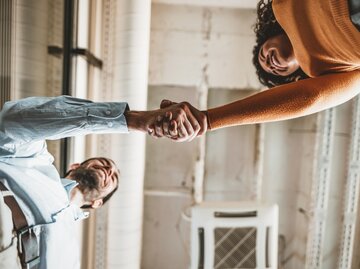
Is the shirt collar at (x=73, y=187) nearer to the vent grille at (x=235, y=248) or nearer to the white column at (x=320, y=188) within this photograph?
the vent grille at (x=235, y=248)

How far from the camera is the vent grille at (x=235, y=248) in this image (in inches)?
70.5

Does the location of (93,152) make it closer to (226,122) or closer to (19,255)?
(19,255)

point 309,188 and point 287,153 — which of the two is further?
point 287,153

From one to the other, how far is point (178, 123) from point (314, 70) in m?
0.37

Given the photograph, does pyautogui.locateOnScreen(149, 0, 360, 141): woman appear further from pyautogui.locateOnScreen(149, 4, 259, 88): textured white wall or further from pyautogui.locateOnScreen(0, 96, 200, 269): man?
pyautogui.locateOnScreen(149, 4, 259, 88): textured white wall

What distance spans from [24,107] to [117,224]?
1219 millimetres

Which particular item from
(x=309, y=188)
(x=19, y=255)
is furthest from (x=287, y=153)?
(x=19, y=255)

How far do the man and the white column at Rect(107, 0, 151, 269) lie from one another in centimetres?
39

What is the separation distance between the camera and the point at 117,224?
5.79 ft

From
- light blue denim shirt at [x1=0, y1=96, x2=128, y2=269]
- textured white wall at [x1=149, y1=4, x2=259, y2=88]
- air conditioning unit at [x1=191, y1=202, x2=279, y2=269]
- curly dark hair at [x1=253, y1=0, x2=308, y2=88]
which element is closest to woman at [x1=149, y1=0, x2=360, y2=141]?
light blue denim shirt at [x1=0, y1=96, x2=128, y2=269]

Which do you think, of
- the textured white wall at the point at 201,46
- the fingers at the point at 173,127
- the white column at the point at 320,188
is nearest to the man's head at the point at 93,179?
the fingers at the point at 173,127

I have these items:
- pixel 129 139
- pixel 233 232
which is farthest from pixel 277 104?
pixel 233 232

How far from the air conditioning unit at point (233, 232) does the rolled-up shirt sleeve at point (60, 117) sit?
46.3 inches

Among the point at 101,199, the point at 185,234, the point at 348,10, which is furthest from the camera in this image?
the point at 185,234
